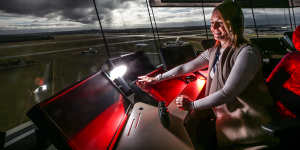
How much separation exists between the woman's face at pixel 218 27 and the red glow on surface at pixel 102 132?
2.62 ft

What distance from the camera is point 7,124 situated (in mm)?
6324

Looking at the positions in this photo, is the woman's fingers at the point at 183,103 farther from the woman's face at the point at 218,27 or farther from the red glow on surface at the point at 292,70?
the red glow on surface at the point at 292,70

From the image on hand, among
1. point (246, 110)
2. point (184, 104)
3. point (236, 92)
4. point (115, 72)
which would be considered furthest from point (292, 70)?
point (115, 72)

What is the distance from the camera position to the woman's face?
885 mm

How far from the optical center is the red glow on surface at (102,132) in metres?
0.70

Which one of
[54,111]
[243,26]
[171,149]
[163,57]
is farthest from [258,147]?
[163,57]

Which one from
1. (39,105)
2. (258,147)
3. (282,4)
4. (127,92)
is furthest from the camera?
(282,4)

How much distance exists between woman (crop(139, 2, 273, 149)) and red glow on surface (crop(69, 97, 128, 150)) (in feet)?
1.34

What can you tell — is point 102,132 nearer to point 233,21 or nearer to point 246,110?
point 246,110

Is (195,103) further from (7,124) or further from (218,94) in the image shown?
(7,124)

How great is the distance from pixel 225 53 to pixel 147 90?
2.40 feet

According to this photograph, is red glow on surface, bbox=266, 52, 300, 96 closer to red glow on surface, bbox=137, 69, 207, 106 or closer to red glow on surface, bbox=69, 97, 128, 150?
red glow on surface, bbox=137, 69, 207, 106

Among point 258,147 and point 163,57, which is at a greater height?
point 163,57

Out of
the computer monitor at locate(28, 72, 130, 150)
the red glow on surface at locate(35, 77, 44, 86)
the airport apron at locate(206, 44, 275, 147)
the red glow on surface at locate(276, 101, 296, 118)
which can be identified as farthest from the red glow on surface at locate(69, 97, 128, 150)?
the red glow on surface at locate(35, 77, 44, 86)
